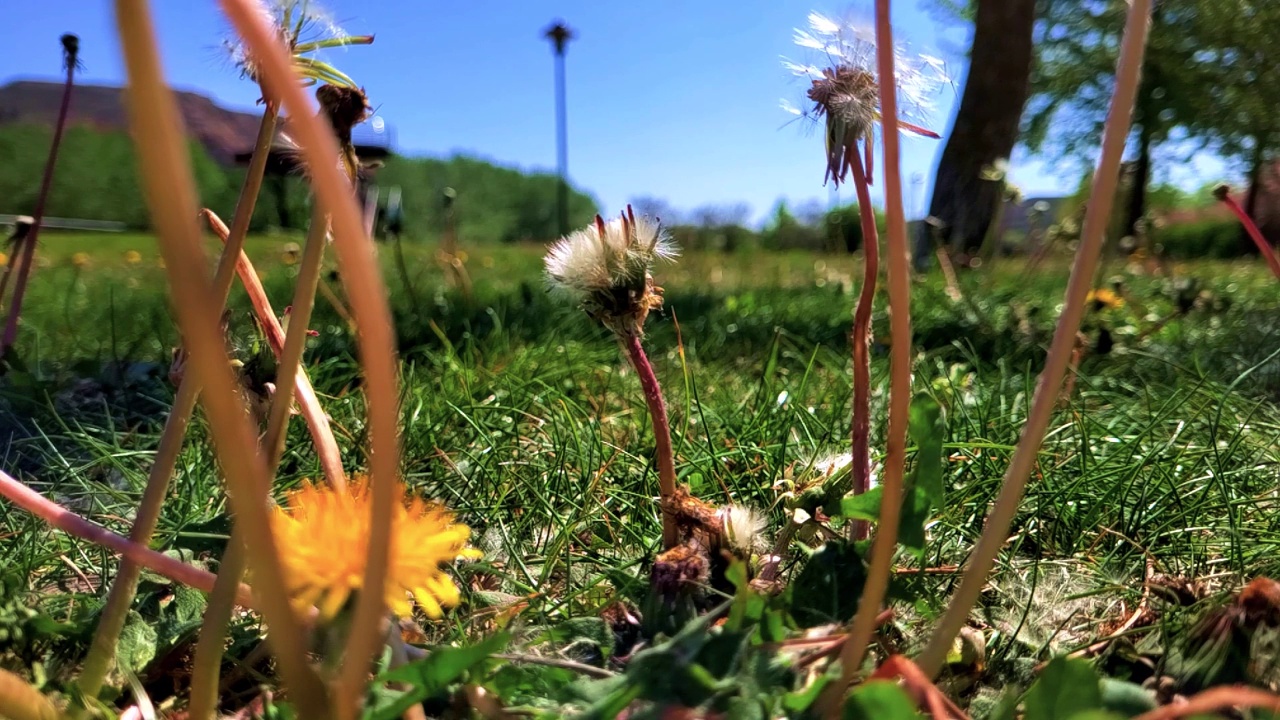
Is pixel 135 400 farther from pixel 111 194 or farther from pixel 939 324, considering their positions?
pixel 111 194

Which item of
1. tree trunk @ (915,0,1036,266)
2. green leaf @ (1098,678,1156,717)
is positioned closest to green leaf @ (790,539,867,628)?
green leaf @ (1098,678,1156,717)

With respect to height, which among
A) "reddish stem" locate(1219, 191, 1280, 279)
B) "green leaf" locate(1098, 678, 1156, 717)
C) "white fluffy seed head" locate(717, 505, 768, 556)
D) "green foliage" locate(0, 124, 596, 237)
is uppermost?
"green foliage" locate(0, 124, 596, 237)

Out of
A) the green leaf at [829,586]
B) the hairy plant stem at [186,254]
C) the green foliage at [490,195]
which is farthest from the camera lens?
the green foliage at [490,195]

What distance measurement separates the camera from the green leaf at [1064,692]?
13.0 inches

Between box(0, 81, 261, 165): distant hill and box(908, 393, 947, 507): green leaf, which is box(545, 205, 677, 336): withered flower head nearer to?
box(908, 393, 947, 507): green leaf

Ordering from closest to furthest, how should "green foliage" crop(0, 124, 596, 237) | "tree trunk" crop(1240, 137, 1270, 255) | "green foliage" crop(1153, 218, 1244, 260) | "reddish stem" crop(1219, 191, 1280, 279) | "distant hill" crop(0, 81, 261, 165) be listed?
1. "reddish stem" crop(1219, 191, 1280, 279)
2. "tree trunk" crop(1240, 137, 1270, 255)
3. "green foliage" crop(0, 124, 596, 237)
4. "distant hill" crop(0, 81, 261, 165)
5. "green foliage" crop(1153, 218, 1244, 260)

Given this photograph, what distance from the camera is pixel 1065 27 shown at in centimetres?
1064

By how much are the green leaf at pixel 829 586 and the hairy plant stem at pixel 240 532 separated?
275 millimetres

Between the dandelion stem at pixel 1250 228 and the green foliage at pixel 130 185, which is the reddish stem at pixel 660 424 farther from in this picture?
the green foliage at pixel 130 185

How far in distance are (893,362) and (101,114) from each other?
14.4 m

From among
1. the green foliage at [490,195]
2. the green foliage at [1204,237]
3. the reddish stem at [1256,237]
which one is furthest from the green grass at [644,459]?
the green foliage at [490,195]

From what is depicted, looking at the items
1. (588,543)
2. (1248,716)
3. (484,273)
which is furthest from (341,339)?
(484,273)

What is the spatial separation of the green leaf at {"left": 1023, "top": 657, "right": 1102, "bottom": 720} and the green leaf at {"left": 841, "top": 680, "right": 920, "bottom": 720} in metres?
0.07

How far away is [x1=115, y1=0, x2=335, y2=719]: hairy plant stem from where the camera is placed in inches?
8.2
